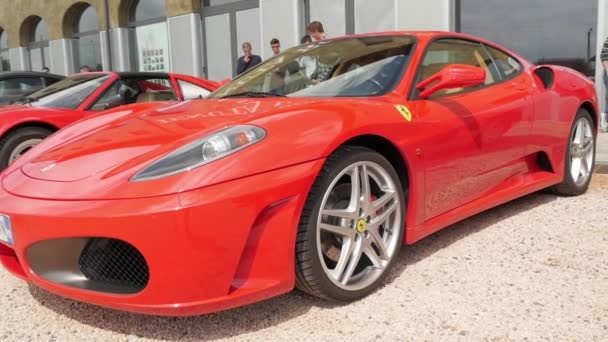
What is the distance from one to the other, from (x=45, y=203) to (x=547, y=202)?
10.7ft

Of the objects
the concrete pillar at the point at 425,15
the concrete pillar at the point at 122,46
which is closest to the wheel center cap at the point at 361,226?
the concrete pillar at the point at 425,15

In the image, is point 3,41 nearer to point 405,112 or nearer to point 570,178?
point 570,178

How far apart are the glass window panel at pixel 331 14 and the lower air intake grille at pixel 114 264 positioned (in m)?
8.51

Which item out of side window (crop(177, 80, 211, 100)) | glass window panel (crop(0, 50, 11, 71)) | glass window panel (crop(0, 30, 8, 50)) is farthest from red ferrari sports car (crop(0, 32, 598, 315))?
glass window panel (crop(0, 30, 8, 50))

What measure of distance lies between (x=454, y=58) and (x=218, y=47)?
10.1m

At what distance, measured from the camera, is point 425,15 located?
8602 millimetres

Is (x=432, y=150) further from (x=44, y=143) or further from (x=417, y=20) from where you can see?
(x=417, y=20)

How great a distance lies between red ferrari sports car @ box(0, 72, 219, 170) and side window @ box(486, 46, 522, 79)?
353 centimetres

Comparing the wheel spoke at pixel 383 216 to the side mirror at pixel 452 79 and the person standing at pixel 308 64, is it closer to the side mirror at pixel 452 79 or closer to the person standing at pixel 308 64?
the side mirror at pixel 452 79

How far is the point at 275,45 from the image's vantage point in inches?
332

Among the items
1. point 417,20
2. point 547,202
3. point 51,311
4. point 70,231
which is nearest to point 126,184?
point 70,231

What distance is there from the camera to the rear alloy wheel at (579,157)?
389cm

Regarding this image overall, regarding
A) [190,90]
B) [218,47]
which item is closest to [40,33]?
[218,47]

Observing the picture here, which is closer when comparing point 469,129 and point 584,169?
point 469,129
